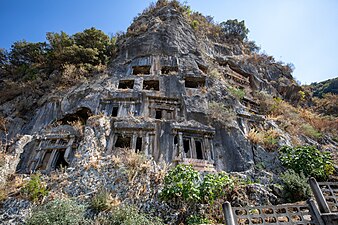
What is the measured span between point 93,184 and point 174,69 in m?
11.0

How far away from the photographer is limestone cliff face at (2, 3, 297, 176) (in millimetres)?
10875

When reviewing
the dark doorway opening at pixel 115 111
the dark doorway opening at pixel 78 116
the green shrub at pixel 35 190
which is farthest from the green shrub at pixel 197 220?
the dark doorway opening at pixel 78 116

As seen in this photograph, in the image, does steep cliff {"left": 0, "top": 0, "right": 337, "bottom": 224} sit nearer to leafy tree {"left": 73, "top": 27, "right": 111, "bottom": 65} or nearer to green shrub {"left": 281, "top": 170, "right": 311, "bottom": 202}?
green shrub {"left": 281, "top": 170, "right": 311, "bottom": 202}

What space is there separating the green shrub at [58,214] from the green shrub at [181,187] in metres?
2.81

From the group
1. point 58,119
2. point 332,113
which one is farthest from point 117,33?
point 332,113

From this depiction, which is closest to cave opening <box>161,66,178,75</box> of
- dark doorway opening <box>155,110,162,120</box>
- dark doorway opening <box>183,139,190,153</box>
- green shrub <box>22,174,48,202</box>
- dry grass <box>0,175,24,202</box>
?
dark doorway opening <box>155,110,162,120</box>

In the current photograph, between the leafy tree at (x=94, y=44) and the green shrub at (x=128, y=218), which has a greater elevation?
the leafy tree at (x=94, y=44)

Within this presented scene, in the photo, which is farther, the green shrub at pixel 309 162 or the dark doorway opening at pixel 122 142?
the dark doorway opening at pixel 122 142

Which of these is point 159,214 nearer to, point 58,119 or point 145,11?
point 58,119

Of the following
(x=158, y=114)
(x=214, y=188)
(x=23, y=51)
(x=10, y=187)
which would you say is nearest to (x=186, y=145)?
(x=158, y=114)

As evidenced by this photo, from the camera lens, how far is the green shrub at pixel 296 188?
794 centimetres

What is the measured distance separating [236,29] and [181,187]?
1007 inches

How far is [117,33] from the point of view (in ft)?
77.7

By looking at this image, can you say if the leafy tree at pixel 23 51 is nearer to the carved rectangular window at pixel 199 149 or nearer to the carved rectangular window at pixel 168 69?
the carved rectangular window at pixel 168 69
